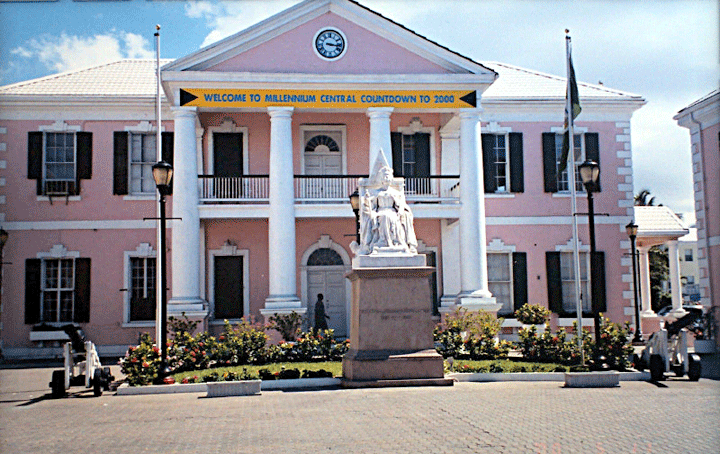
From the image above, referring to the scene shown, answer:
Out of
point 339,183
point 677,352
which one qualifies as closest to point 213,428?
point 677,352

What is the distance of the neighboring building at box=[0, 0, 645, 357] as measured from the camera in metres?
20.7

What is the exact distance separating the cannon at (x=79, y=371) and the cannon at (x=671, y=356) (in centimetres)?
965

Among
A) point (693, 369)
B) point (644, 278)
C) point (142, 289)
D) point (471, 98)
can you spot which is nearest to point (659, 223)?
point (644, 278)

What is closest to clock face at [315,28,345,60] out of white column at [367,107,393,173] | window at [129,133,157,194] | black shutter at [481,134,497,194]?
white column at [367,107,393,173]

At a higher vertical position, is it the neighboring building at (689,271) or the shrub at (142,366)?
the neighboring building at (689,271)

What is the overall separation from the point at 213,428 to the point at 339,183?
13.6 metres

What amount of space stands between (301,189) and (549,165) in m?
7.97

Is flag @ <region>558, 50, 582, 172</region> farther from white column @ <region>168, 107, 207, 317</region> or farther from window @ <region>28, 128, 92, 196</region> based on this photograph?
window @ <region>28, 128, 92, 196</region>

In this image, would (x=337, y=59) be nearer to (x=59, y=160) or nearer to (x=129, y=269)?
(x=129, y=269)

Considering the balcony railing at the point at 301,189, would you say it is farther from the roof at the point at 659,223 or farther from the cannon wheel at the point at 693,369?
the cannon wheel at the point at 693,369

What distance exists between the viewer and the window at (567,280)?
23.6 m

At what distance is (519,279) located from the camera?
23578mm

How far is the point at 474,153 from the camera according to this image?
69.5 feet

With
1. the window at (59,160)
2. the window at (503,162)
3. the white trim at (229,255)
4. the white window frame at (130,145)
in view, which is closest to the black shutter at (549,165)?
the window at (503,162)
